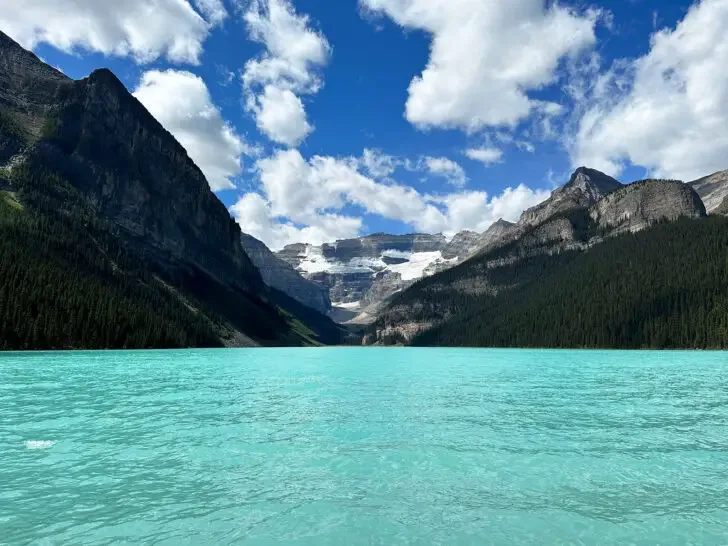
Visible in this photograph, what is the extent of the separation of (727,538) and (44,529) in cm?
1821

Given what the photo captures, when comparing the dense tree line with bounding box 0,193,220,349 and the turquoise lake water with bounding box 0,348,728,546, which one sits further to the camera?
the dense tree line with bounding box 0,193,220,349

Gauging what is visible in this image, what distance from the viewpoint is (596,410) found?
3497 cm

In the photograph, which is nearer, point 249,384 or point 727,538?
point 727,538

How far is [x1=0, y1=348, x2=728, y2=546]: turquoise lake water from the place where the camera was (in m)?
13.9

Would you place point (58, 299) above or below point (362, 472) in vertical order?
above

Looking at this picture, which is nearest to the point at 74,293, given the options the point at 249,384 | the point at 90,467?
the point at 249,384

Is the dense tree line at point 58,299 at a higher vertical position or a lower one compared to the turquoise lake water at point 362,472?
higher

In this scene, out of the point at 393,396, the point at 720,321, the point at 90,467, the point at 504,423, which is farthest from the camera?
the point at 720,321

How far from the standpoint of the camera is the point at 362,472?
1970 centimetres

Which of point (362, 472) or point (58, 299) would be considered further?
point (58, 299)

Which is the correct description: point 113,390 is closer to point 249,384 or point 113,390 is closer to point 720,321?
point 249,384

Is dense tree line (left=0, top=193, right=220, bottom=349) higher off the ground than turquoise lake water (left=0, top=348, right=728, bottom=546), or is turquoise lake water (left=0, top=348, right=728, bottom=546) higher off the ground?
dense tree line (left=0, top=193, right=220, bottom=349)

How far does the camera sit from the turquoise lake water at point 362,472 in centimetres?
1390

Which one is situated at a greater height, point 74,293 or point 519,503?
point 74,293
